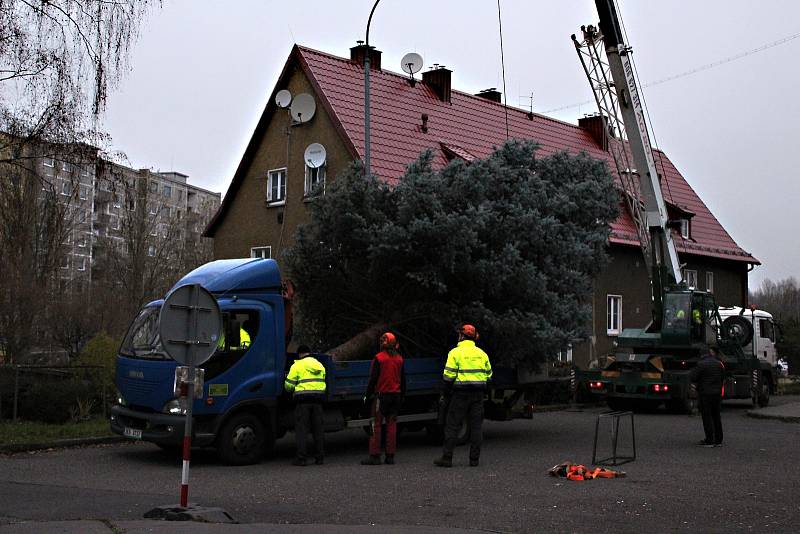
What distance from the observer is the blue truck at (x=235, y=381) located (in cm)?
1352

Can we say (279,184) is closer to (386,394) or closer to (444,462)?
(386,394)

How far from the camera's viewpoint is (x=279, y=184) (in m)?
31.0

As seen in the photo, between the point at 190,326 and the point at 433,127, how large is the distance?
23.9m

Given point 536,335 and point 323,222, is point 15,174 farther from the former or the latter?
point 536,335

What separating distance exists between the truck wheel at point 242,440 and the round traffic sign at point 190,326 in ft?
14.1

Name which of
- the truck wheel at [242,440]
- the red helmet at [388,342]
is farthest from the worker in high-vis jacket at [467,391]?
the truck wheel at [242,440]

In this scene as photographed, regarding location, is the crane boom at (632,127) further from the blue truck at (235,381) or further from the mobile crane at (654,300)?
the blue truck at (235,381)

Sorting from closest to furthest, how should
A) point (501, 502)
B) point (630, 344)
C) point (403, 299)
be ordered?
point (501, 502) < point (403, 299) < point (630, 344)

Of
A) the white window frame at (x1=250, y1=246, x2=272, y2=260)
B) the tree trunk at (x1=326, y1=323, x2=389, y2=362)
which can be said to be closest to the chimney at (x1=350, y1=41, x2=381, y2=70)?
the white window frame at (x1=250, y1=246, x2=272, y2=260)

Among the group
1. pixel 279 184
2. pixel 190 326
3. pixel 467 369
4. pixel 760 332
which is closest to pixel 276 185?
pixel 279 184

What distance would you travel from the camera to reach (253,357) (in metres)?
14.1

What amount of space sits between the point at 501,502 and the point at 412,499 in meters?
0.95

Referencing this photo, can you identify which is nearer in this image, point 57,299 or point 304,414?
point 304,414

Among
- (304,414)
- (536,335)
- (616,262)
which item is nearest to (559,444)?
(536,335)
